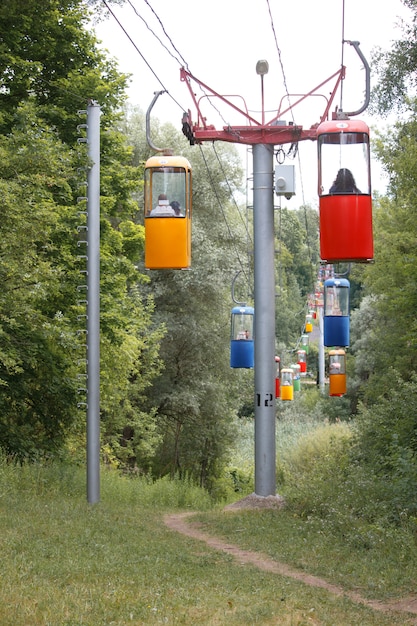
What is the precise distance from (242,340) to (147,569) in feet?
54.8

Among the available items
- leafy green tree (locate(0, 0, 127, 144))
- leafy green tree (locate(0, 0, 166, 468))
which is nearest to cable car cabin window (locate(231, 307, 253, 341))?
leafy green tree (locate(0, 0, 166, 468))

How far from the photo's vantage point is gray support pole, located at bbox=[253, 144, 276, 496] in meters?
17.7

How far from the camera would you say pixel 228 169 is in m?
34.9

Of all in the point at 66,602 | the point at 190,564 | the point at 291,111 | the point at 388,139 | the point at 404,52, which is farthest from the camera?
the point at 388,139

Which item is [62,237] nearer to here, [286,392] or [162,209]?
[162,209]

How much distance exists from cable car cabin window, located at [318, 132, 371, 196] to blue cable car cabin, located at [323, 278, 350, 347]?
11.7m

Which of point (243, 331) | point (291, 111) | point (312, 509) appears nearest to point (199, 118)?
point (291, 111)

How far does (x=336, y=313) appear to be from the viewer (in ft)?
85.3

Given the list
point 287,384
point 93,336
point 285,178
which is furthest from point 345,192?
point 287,384

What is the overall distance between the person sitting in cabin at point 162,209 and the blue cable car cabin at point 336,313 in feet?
36.7

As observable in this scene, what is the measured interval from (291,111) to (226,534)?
821 centimetres

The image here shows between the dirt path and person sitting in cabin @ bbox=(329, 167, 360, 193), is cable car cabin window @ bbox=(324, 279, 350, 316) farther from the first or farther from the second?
person sitting in cabin @ bbox=(329, 167, 360, 193)

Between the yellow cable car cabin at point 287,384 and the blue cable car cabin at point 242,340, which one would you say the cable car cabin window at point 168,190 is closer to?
the blue cable car cabin at point 242,340

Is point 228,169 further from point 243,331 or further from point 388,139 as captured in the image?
point 243,331
